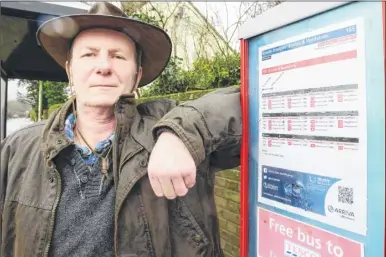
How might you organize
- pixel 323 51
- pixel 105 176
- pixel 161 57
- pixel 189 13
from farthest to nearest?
pixel 189 13, pixel 161 57, pixel 105 176, pixel 323 51

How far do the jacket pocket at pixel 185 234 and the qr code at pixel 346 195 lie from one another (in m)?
0.57

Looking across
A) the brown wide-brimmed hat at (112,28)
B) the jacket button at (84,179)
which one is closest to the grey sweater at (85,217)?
the jacket button at (84,179)

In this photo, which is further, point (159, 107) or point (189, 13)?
point (189, 13)

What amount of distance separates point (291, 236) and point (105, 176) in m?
0.72

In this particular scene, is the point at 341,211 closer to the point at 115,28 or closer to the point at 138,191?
the point at 138,191

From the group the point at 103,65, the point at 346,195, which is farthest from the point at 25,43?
the point at 346,195

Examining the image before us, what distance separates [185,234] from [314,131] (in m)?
0.62

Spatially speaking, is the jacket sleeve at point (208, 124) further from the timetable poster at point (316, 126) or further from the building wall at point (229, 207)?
the building wall at point (229, 207)

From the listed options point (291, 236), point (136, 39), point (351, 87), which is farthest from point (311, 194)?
point (136, 39)

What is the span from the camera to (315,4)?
2.90 ft

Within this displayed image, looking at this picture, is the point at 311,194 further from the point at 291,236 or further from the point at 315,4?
the point at 315,4

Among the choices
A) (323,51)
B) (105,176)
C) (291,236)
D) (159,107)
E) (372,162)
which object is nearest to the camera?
(372,162)

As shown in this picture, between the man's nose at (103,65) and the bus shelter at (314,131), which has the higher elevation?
the man's nose at (103,65)

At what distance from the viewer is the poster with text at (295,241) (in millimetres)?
853
